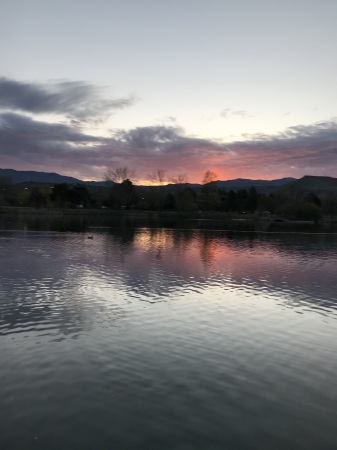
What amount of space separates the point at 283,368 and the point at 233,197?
601 ft

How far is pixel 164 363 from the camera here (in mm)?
13906

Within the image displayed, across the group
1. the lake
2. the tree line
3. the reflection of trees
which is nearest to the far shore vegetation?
the tree line

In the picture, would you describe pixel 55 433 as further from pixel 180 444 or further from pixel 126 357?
pixel 126 357

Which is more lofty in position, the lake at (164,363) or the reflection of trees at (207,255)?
the lake at (164,363)

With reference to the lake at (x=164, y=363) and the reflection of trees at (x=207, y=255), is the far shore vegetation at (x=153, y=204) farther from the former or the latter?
the lake at (x=164, y=363)

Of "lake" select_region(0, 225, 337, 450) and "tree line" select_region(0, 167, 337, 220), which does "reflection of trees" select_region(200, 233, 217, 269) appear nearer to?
"lake" select_region(0, 225, 337, 450)

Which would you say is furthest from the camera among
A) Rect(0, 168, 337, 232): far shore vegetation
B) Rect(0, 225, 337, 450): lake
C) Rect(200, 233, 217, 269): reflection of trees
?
Rect(0, 168, 337, 232): far shore vegetation

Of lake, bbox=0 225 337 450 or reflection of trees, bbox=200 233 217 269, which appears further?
reflection of trees, bbox=200 233 217 269

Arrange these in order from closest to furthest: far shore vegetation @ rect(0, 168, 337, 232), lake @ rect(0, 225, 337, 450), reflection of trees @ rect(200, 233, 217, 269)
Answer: lake @ rect(0, 225, 337, 450), reflection of trees @ rect(200, 233, 217, 269), far shore vegetation @ rect(0, 168, 337, 232)

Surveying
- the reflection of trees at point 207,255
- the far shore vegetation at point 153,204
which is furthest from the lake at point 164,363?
the far shore vegetation at point 153,204

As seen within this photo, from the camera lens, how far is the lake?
384 inches

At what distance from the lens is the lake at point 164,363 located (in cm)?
975

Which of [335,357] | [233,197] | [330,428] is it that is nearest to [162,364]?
[330,428]

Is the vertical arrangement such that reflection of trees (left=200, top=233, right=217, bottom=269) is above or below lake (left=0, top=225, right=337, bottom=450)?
below
